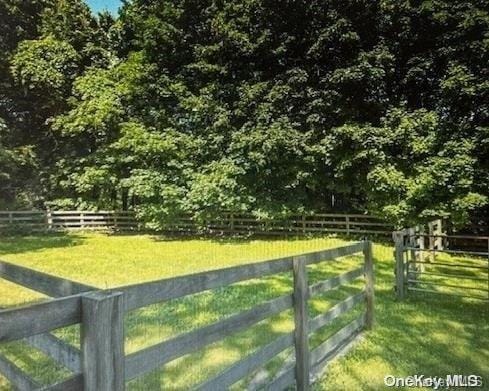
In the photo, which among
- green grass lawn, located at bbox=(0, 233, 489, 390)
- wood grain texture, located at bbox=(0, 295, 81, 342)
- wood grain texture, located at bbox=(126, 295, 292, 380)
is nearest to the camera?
wood grain texture, located at bbox=(0, 295, 81, 342)

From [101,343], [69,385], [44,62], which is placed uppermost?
[44,62]

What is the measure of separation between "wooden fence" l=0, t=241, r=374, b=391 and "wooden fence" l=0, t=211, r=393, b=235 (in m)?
10.4

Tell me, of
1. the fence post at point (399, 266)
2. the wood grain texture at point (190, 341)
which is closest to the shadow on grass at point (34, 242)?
the fence post at point (399, 266)

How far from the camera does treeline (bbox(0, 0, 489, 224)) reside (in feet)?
40.6

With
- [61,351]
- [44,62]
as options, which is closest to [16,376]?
[61,351]

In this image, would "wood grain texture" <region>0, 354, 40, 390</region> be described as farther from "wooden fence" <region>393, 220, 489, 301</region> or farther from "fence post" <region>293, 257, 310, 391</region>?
"wooden fence" <region>393, 220, 489, 301</region>

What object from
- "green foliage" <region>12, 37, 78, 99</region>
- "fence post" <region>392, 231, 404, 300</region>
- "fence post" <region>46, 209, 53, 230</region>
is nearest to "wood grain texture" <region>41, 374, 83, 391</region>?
"fence post" <region>392, 231, 404, 300</region>

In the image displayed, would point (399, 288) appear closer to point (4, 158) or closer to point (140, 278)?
point (140, 278)

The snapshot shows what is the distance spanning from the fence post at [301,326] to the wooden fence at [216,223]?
35.9ft

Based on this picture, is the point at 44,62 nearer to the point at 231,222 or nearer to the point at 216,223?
the point at 216,223

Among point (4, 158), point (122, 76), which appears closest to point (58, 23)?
point (122, 76)

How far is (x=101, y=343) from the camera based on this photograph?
166 centimetres

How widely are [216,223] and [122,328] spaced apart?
14.7 metres

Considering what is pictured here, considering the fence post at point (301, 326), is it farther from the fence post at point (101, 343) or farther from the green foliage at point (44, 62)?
the green foliage at point (44, 62)
